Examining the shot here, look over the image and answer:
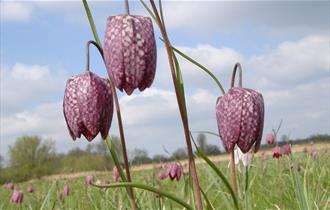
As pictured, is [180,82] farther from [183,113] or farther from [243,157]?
[243,157]

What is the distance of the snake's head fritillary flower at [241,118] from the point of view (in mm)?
1492

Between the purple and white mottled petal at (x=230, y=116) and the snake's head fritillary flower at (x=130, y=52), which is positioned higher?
the snake's head fritillary flower at (x=130, y=52)

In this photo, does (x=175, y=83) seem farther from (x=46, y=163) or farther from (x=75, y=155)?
(x=46, y=163)

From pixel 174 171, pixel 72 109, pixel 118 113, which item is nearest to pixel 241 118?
pixel 118 113

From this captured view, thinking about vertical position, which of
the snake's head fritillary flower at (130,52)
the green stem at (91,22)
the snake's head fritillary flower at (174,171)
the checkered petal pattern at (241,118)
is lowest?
the snake's head fritillary flower at (174,171)

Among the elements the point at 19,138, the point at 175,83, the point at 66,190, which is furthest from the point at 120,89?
the point at 19,138

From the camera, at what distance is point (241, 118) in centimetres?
151

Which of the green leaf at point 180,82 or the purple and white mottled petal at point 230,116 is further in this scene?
the purple and white mottled petal at point 230,116

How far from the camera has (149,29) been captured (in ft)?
4.51

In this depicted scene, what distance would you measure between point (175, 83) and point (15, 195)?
11.3 ft

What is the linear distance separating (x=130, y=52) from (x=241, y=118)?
0.40 metres

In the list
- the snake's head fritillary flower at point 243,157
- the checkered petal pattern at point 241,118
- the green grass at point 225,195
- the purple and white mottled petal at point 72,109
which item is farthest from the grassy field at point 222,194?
the purple and white mottled petal at point 72,109

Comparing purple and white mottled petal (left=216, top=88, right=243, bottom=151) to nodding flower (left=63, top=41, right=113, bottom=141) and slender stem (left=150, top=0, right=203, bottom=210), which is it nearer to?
slender stem (left=150, top=0, right=203, bottom=210)

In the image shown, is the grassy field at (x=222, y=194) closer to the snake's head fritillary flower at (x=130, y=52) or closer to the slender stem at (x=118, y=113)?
the slender stem at (x=118, y=113)
